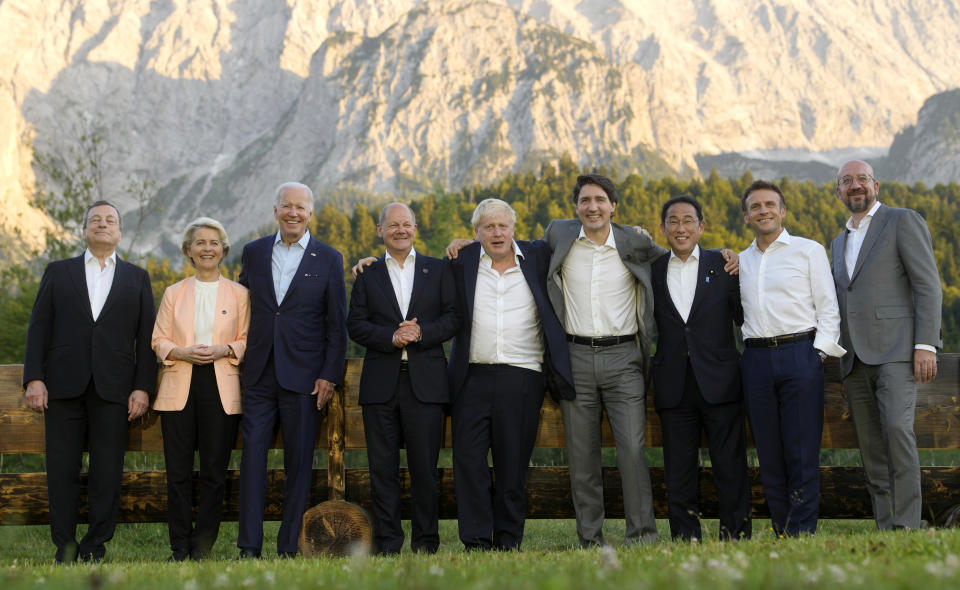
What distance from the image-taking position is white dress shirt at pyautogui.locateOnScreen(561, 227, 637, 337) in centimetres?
640

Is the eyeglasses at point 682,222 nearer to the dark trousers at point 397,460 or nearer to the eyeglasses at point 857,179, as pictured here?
the eyeglasses at point 857,179

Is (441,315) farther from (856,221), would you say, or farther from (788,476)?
(856,221)

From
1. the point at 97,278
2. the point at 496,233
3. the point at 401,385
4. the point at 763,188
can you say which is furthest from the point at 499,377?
the point at 97,278

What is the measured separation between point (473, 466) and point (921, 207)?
9643cm

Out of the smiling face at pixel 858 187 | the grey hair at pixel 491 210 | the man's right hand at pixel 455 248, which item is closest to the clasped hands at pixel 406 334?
the man's right hand at pixel 455 248

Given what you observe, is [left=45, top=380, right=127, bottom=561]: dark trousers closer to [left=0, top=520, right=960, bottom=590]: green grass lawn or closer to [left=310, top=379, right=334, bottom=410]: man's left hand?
[left=0, top=520, right=960, bottom=590]: green grass lawn

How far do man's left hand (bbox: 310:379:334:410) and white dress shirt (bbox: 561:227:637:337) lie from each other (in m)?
1.91

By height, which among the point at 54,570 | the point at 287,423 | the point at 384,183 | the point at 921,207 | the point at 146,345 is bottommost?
the point at 54,570

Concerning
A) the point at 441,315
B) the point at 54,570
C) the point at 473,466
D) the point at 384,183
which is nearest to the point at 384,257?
the point at 441,315

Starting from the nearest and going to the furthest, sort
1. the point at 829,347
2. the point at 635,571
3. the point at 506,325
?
the point at 635,571 < the point at 829,347 < the point at 506,325

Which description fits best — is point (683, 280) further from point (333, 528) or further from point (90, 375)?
point (90, 375)

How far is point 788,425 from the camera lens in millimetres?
6117

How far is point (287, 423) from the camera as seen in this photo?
21.0ft

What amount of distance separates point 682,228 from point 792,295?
959mm
